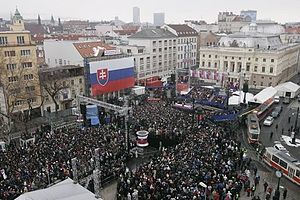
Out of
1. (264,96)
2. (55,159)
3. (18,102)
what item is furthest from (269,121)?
(18,102)

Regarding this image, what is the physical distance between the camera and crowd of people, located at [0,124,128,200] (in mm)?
18297

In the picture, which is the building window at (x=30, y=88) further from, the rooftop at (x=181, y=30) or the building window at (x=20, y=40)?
the rooftop at (x=181, y=30)

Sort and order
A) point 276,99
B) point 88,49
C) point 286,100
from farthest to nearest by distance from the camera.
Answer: point 88,49
point 286,100
point 276,99

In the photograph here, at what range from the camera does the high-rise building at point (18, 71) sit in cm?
3303

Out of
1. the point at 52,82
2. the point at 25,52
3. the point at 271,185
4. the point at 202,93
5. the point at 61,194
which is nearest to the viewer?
the point at 61,194

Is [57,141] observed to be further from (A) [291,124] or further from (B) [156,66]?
(B) [156,66]

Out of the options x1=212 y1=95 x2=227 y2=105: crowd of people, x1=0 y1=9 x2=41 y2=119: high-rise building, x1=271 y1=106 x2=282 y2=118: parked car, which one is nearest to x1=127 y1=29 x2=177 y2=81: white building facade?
x1=212 y1=95 x2=227 y2=105: crowd of people

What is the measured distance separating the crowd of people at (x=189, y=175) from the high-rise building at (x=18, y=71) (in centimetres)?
1950

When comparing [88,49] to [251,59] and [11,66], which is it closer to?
[11,66]

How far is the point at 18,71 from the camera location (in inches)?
1366

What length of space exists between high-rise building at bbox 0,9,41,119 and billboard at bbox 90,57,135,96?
7444mm

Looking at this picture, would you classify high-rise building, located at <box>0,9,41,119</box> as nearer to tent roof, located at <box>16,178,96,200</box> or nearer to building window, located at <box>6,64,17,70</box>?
building window, located at <box>6,64,17,70</box>

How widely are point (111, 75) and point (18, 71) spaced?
1257cm

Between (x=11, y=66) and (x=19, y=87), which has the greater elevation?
(x=11, y=66)
